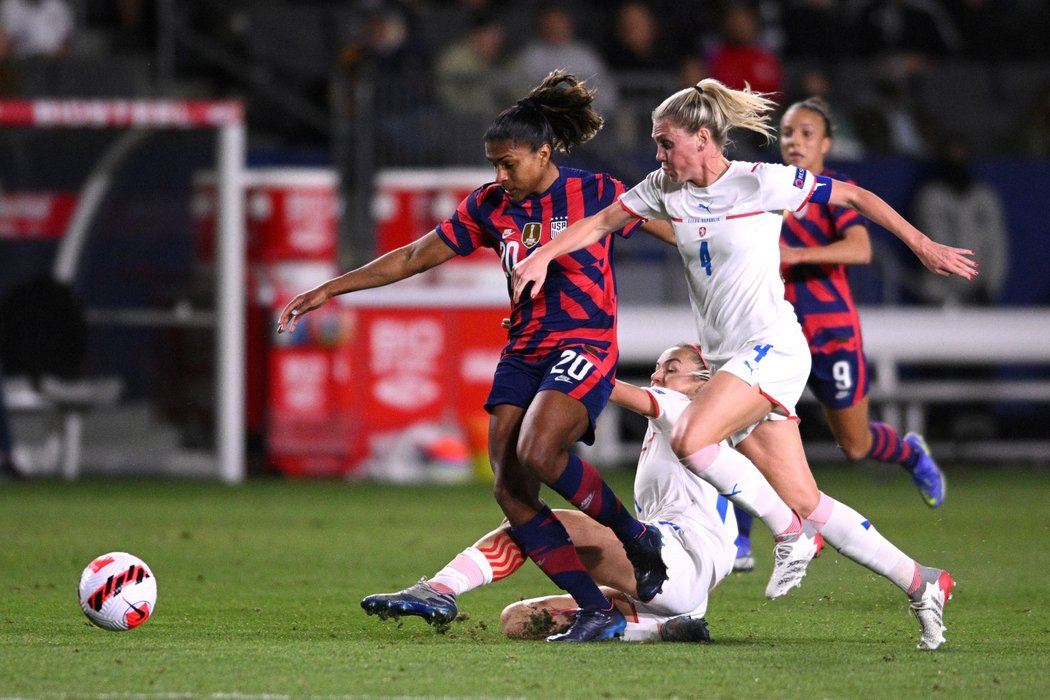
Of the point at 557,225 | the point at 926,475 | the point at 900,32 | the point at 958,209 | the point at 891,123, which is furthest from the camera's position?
the point at 900,32

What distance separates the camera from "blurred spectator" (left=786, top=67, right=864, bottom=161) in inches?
647

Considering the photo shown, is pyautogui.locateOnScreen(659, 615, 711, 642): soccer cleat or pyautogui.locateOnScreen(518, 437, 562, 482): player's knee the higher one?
pyautogui.locateOnScreen(518, 437, 562, 482): player's knee

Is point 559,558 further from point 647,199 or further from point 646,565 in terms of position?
point 647,199

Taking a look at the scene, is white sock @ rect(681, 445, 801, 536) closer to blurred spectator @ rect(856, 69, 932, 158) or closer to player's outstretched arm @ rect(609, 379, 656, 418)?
player's outstretched arm @ rect(609, 379, 656, 418)

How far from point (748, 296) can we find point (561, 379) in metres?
0.77

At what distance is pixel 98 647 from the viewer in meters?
6.20

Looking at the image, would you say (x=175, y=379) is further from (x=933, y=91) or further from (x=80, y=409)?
(x=933, y=91)

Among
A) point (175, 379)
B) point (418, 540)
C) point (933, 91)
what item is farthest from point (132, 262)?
point (933, 91)

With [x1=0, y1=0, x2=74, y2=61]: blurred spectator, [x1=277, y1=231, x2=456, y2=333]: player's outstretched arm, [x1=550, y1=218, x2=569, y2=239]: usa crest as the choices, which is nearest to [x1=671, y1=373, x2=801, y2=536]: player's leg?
[x1=550, y1=218, x2=569, y2=239]: usa crest

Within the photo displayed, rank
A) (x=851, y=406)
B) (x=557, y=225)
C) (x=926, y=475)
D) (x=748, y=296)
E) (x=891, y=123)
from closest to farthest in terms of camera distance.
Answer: (x=748, y=296) < (x=557, y=225) < (x=851, y=406) < (x=926, y=475) < (x=891, y=123)

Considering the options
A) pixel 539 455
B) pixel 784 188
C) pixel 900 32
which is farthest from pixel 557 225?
pixel 900 32

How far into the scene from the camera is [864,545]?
6359 millimetres

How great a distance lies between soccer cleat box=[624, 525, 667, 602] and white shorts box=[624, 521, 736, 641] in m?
0.04

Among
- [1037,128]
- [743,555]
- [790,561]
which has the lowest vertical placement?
[743,555]
